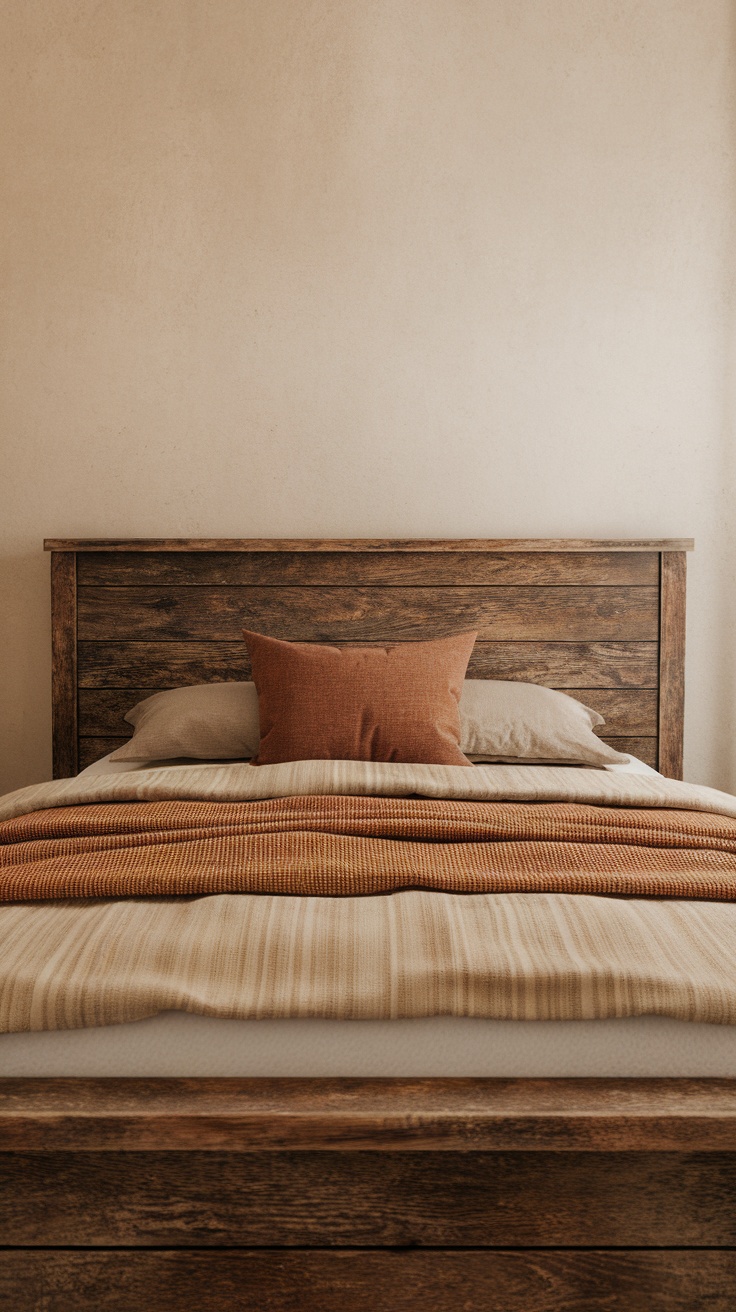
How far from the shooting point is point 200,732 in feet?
7.79

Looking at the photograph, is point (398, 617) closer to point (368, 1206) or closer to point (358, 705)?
point (358, 705)

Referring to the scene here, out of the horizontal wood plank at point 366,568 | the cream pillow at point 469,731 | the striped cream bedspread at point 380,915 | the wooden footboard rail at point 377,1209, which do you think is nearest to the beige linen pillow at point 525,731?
the cream pillow at point 469,731

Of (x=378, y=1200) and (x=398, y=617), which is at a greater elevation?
(x=398, y=617)

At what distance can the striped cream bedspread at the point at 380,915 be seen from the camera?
107 centimetres

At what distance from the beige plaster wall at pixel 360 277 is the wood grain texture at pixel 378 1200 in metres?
2.10

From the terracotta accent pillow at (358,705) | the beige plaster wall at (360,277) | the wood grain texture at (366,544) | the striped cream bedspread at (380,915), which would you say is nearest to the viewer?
the striped cream bedspread at (380,915)

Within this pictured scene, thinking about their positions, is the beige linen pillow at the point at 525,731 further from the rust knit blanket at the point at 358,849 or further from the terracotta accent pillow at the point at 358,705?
the rust knit blanket at the point at 358,849

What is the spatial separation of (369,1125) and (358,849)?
1.60ft

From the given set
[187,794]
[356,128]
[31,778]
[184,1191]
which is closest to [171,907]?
[184,1191]

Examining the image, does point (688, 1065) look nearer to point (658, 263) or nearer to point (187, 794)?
point (187, 794)

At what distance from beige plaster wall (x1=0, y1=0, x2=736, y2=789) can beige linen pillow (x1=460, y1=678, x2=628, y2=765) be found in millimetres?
679

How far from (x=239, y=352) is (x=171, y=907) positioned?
208 cm

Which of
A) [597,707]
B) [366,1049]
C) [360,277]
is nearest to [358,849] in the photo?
[366,1049]

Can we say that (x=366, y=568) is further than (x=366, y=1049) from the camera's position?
Yes
